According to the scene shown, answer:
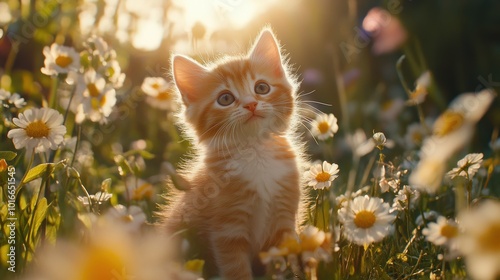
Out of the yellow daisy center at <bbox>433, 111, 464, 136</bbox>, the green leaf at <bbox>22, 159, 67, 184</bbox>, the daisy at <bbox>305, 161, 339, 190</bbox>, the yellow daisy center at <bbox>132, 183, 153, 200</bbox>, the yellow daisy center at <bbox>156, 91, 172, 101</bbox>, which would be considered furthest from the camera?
the yellow daisy center at <bbox>156, 91, 172, 101</bbox>

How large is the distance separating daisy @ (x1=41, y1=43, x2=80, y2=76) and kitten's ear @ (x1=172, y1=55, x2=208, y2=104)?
1.05 ft

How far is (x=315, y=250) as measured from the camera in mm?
1067

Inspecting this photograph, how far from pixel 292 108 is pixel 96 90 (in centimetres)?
64

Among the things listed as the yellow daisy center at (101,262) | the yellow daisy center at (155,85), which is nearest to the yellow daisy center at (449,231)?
the yellow daisy center at (101,262)

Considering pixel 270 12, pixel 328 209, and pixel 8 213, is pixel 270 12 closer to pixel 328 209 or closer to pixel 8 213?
pixel 328 209

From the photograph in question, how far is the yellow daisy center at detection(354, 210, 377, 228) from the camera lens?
1.26 meters

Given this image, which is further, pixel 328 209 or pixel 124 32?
pixel 124 32

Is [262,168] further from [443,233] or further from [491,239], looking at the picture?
[491,239]

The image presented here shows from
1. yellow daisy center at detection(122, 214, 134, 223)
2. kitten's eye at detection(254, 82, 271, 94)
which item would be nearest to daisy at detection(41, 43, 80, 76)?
kitten's eye at detection(254, 82, 271, 94)

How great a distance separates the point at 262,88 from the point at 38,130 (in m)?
0.73

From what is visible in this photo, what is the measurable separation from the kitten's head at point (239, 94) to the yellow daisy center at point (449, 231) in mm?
754

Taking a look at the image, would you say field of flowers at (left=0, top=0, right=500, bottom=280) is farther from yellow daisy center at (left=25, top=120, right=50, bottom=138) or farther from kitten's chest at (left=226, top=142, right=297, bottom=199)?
kitten's chest at (left=226, top=142, right=297, bottom=199)

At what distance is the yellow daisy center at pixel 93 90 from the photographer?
1.81 m

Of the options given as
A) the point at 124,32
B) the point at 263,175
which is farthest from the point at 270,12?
the point at 263,175
